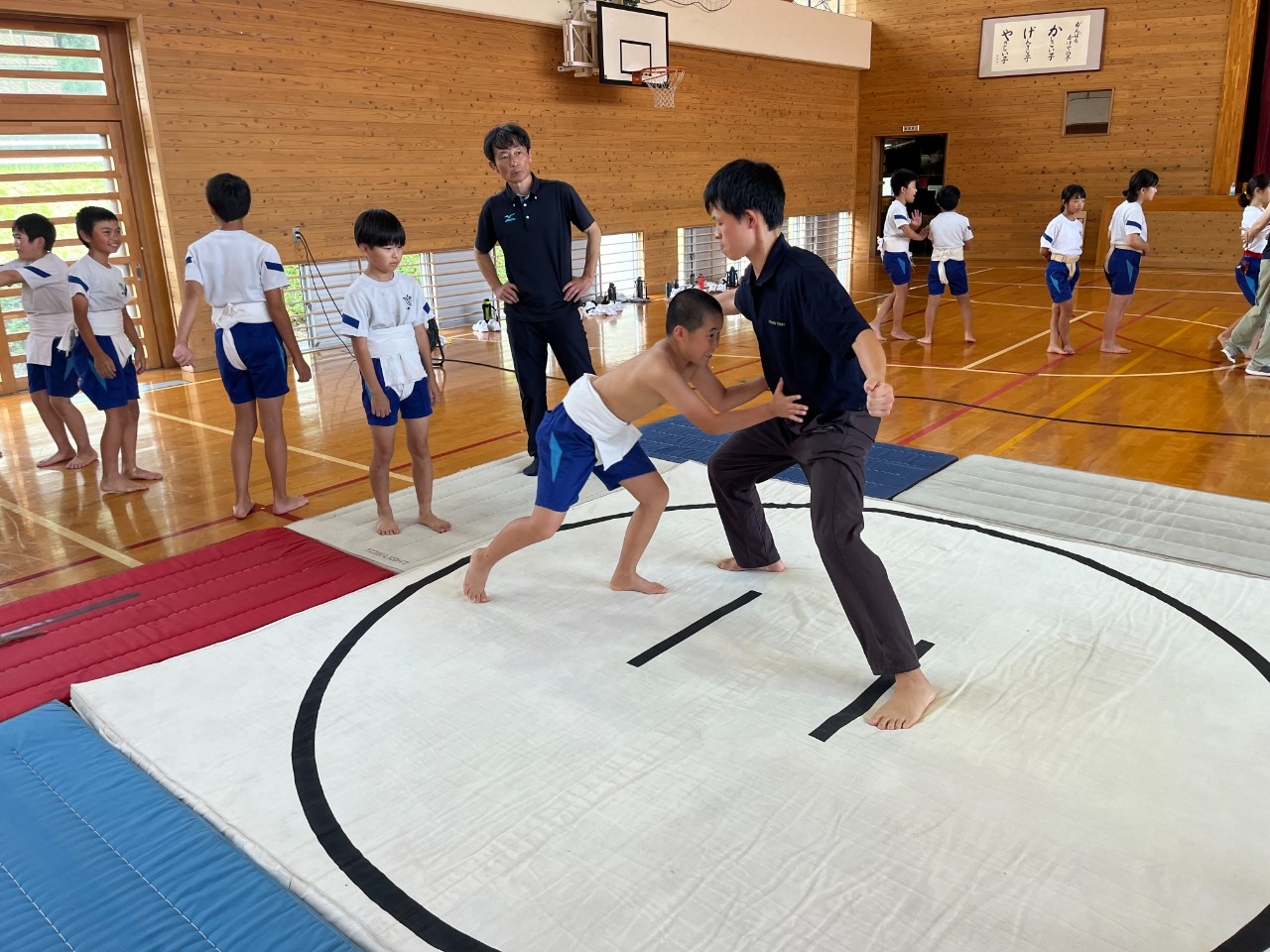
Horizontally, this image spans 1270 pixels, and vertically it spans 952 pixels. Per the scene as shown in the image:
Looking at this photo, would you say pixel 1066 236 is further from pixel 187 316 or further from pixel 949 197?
→ pixel 187 316

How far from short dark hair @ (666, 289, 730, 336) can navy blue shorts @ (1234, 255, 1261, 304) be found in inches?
284

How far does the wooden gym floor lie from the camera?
4820 millimetres

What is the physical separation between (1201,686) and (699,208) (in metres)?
13.0

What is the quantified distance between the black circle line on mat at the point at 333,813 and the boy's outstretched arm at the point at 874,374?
1.44m

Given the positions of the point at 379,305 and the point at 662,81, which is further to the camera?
the point at 662,81

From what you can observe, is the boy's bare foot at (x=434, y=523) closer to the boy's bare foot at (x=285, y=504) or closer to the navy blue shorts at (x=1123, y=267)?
the boy's bare foot at (x=285, y=504)

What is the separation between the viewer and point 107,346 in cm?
521

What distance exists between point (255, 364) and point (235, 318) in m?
0.23

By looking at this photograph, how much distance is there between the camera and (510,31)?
449 inches

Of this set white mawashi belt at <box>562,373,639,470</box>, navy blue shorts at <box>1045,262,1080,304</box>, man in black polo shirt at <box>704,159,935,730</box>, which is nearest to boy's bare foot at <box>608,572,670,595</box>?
white mawashi belt at <box>562,373,639,470</box>

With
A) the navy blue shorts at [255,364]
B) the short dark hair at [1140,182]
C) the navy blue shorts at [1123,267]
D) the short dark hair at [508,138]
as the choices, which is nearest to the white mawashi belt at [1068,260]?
the navy blue shorts at [1123,267]

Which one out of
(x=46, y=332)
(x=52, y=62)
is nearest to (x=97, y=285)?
(x=46, y=332)

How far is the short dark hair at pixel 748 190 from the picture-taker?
9.45 feet

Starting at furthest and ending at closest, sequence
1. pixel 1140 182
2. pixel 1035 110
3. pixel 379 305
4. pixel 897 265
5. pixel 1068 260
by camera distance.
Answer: pixel 1035 110
pixel 897 265
pixel 1068 260
pixel 1140 182
pixel 379 305
